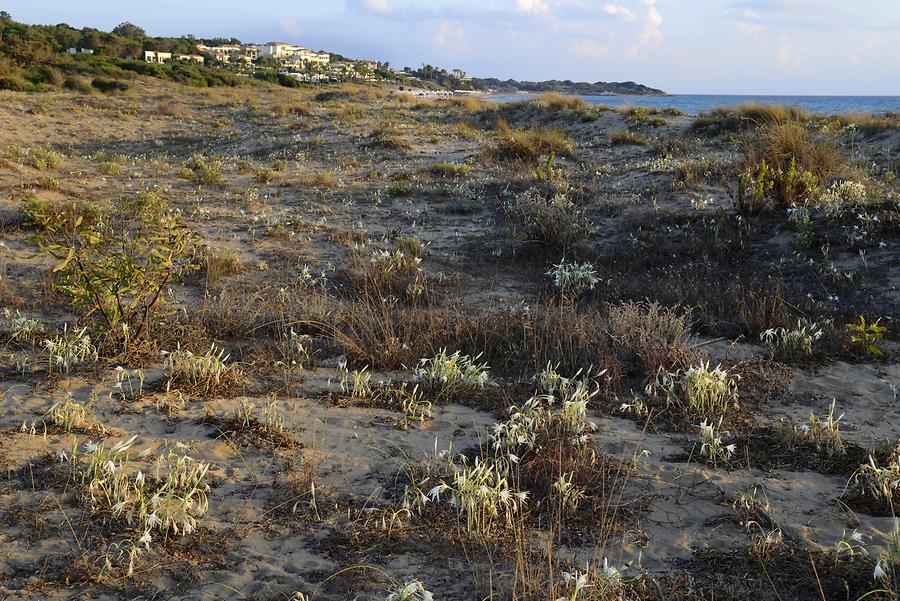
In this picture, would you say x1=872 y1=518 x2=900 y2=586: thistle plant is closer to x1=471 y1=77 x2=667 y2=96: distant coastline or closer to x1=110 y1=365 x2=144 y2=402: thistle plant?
x1=110 y1=365 x2=144 y2=402: thistle plant

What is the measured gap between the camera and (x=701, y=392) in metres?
4.32

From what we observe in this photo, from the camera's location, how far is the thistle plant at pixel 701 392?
434cm

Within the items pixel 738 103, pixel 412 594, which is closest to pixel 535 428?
pixel 412 594

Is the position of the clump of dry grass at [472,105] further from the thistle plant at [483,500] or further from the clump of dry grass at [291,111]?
the thistle plant at [483,500]

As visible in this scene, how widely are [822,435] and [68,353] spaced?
15.3 ft

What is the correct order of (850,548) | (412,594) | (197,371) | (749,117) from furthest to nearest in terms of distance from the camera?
(749,117) → (197,371) → (850,548) → (412,594)

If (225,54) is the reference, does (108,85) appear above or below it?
below

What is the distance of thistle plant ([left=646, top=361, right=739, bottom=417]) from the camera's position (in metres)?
4.34

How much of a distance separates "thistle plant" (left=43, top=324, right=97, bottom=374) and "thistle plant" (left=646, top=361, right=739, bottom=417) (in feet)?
12.3

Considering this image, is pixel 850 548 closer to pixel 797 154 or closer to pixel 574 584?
pixel 574 584

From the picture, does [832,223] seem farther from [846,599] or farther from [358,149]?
[358,149]

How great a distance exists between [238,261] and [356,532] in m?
5.14

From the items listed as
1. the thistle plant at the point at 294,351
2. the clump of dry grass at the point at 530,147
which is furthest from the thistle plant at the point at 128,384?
the clump of dry grass at the point at 530,147

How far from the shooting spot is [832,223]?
7.97 metres
